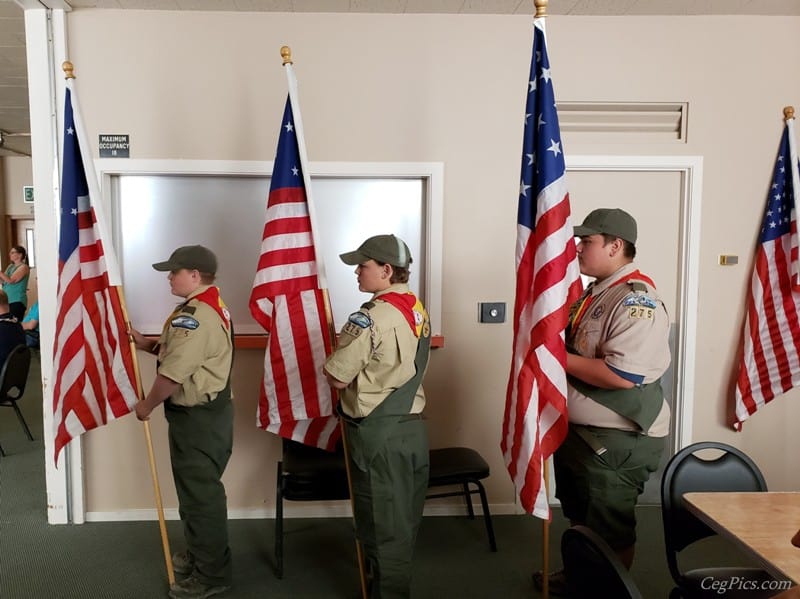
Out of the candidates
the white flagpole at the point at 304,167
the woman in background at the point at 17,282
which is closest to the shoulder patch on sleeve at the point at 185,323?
the white flagpole at the point at 304,167

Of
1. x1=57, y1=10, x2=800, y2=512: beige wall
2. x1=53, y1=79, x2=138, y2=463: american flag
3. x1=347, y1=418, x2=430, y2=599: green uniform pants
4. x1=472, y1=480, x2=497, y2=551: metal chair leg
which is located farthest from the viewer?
x1=57, y1=10, x2=800, y2=512: beige wall

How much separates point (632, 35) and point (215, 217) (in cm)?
250

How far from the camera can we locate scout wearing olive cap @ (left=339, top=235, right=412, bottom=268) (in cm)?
206

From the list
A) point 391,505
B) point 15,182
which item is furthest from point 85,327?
point 15,182

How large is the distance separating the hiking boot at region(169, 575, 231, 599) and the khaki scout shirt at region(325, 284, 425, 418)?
3.59 feet

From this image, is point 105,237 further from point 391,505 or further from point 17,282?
Answer: point 17,282

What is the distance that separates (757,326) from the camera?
3.06 meters

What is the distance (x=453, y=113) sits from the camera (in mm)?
2963

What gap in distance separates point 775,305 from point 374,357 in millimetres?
2437

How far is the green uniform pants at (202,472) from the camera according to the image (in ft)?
7.51

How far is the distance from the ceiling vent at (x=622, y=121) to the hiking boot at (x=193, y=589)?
2878 millimetres

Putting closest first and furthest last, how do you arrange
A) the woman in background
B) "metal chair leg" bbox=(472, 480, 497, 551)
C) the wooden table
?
1. the wooden table
2. "metal chair leg" bbox=(472, 480, 497, 551)
3. the woman in background

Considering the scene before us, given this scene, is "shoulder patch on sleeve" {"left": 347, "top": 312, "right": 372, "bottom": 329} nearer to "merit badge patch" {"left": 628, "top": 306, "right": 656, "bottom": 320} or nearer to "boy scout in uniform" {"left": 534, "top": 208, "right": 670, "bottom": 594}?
"boy scout in uniform" {"left": 534, "top": 208, "right": 670, "bottom": 594}

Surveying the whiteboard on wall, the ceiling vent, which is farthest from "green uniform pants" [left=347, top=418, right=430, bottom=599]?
the ceiling vent
